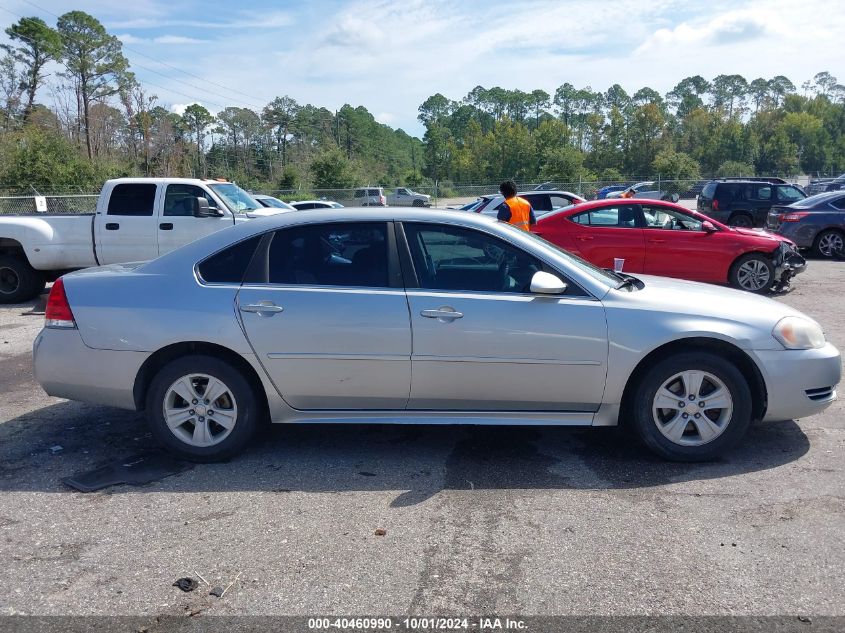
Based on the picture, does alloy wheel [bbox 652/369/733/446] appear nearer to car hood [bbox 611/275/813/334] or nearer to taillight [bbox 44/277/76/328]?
car hood [bbox 611/275/813/334]

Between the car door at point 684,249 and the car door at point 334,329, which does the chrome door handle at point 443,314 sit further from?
the car door at point 684,249

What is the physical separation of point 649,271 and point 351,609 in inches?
371

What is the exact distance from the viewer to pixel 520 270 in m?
4.76

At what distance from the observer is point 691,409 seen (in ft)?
15.3

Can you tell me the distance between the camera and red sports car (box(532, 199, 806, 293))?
451 inches

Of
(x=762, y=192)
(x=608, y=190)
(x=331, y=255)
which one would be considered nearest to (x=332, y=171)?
(x=608, y=190)

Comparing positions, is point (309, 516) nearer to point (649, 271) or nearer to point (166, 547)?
point (166, 547)

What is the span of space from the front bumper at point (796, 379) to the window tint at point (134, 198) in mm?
10088

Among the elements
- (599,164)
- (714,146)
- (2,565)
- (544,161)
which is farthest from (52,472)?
(714,146)

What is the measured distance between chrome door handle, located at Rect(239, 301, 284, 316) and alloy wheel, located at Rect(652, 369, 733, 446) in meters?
2.47

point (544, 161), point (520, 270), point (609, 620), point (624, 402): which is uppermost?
point (544, 161)

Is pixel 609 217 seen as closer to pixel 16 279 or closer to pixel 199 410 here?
pixel 199 410

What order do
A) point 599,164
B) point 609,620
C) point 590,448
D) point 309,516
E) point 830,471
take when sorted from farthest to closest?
point 599,164
point 590,448
point 830,471
point 309,516
point 609,620

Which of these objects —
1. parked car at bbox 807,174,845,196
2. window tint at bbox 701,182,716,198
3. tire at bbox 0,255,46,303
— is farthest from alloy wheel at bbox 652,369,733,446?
parked car at bbox 807,174,845,196
